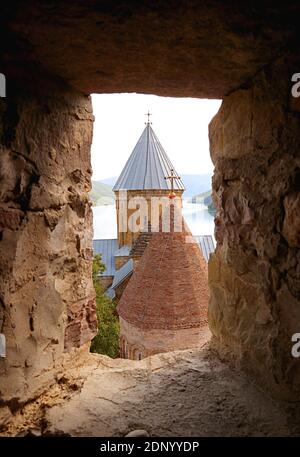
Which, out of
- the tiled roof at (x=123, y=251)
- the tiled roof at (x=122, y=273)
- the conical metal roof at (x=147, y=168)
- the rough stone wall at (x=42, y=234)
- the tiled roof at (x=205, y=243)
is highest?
the conical metal roof at (x=147, y=168)

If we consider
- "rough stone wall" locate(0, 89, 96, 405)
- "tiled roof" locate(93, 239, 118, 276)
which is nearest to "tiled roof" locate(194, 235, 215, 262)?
"tiled roof" locate(93, 239, 118, 276)

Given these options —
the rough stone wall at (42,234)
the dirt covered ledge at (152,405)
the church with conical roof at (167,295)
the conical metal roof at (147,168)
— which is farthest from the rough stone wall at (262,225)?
the conical metal roof at (147,168)

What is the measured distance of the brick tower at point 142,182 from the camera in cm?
1722

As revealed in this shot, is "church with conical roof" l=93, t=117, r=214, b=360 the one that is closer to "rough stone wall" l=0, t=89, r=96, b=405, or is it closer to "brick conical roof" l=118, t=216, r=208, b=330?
"brick conical roof" l=118, t=216, r=208, b=330

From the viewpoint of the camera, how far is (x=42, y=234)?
1455 millimetres

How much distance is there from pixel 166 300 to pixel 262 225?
5.03 m

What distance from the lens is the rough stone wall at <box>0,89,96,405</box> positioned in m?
1.30

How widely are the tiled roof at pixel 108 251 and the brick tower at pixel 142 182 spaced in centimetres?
54

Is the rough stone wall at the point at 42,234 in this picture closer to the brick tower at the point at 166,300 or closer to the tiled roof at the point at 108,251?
the brick tower at the point at 166,300

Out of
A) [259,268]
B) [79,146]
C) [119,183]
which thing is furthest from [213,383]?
[119,183]

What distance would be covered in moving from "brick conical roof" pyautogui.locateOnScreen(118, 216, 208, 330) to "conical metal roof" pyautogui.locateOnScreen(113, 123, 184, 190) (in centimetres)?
1003

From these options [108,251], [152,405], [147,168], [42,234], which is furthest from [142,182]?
[152,405]

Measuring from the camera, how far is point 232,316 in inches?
66.6

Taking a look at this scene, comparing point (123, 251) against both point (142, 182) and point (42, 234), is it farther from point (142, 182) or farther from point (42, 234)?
point (42, 234)
